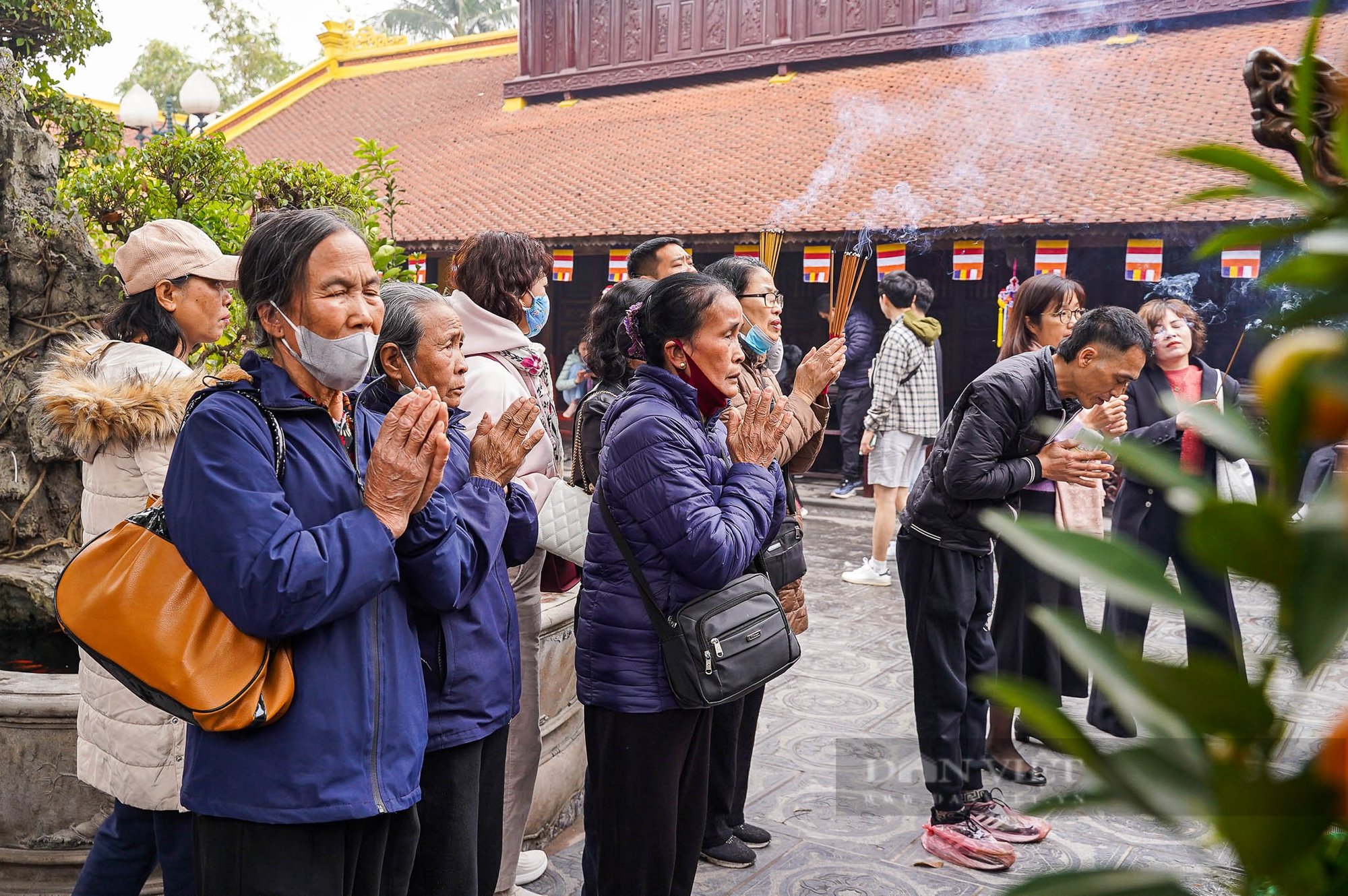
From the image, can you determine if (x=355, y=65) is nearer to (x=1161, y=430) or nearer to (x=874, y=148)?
(x=874, y=148)

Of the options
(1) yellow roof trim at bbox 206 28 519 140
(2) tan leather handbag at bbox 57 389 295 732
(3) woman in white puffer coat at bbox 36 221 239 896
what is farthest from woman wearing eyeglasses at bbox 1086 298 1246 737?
(1) yellow roof trim at bbox 206 28 519 140

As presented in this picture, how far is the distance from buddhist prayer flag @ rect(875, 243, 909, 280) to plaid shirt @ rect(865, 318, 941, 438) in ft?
10.9

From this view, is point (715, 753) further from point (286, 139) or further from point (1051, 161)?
point (286, 139)

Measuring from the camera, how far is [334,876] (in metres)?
1.80

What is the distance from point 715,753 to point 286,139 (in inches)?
675

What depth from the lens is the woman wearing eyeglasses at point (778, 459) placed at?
3236 mm

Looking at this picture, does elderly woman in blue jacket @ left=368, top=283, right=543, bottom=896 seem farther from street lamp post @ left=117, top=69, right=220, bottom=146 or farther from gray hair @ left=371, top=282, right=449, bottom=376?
street lamp post @ left=117, top=69, right=220, bottom=146

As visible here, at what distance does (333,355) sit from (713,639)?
A: 1.10 m

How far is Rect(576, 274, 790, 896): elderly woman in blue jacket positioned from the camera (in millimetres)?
2512

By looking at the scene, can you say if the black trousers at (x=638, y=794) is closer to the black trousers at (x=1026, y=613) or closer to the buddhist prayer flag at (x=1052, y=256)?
the black trousers at (x=1026, y=613)

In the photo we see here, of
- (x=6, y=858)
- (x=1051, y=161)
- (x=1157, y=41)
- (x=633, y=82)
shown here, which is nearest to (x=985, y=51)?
(x=1157, y=41)

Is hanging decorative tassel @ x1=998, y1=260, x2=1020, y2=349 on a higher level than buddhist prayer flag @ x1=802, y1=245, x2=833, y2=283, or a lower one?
lower

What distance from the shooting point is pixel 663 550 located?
8.27 ft

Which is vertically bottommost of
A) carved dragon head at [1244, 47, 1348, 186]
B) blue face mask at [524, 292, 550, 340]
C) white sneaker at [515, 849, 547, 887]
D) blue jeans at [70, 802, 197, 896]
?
white sneaker at [515, 849, 547, 887]
